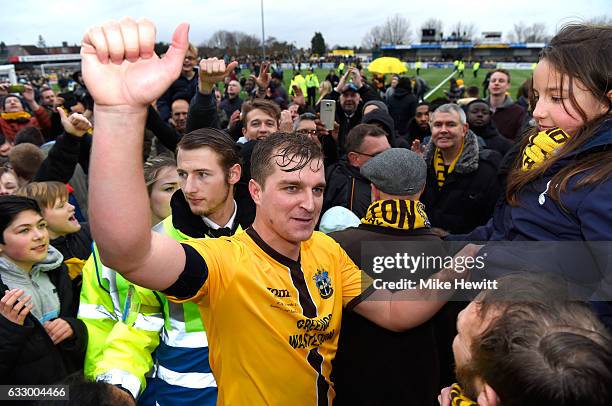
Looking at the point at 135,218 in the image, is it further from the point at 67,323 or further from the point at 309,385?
the point at 67,323

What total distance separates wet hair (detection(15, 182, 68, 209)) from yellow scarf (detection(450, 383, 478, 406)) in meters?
2.95

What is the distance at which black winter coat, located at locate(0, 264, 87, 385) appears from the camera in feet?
6.98

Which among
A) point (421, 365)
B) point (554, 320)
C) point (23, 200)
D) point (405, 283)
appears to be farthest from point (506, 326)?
point (23, 200)

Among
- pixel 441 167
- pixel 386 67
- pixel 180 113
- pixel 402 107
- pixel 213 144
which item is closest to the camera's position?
pixel 213 144

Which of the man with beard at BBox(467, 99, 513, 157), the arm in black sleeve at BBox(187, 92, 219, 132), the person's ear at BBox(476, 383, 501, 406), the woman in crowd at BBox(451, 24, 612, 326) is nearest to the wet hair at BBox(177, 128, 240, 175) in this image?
the arm in black sleeve at BBox(187, 92, 219, 132)

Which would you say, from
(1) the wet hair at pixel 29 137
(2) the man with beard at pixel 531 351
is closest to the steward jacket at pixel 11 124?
(1) the wet hair at pixel 29 137

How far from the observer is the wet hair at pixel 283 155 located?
175 centimetres

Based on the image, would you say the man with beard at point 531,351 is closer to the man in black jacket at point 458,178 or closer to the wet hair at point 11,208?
the wet hair at point 11,208

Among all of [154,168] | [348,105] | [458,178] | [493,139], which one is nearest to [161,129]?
[154,168]

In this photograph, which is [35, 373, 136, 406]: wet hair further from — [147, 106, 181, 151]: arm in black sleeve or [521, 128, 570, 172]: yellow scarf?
[147, 106, 181, 151]: arm in black sleeve

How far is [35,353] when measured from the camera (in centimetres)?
225

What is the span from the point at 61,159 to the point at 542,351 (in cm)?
388

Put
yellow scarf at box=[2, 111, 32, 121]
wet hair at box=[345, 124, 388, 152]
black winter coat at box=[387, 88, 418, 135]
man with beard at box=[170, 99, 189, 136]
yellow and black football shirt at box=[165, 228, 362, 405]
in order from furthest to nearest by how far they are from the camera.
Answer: black winter coat at box=[387, 88, 418, 135], yellow scarf at box=[2, 111, 32, 121], man with beard at box=[170, 99, 189, 136], wet hair at box=[345, 124, 388, 152], yellow and black football shirt at box=[165, 228, 362, 405]

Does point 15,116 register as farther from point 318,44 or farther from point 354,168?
point 318,44
